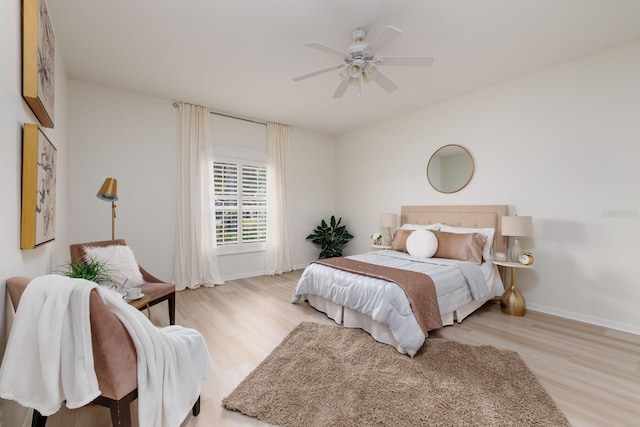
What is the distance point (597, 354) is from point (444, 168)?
8.56 ft

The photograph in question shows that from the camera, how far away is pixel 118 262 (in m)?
2.48

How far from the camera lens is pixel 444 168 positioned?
401cm

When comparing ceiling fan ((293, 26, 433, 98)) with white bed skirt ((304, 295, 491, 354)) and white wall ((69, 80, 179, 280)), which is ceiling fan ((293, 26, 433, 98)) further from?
white wall ((69, 80, 179, 280))

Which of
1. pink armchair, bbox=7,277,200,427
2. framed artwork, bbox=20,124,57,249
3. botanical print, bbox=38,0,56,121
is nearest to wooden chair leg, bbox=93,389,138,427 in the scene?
pink armchair, bbox=7,277,200,427

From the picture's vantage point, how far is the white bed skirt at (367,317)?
7.91 feet

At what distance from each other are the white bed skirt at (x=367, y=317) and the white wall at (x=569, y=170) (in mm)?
1013

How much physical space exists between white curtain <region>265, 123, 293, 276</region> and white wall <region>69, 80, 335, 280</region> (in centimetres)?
85

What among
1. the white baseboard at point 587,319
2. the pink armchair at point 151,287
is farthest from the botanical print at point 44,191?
the white baseboard at point 587,319

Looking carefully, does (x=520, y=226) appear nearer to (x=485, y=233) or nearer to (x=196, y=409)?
(x=485, y=233)

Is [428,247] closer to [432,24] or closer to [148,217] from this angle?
[432,24]

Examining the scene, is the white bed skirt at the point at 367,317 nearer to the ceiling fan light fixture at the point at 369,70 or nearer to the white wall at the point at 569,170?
the white wall at the point at 569,170

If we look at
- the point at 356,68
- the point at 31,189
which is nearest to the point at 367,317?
the point at 356,68

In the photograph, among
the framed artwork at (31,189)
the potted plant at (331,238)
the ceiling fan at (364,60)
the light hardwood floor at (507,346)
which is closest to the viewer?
the framed artwork at (31,189)

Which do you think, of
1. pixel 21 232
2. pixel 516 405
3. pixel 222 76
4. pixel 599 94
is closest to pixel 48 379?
pixel 21 232
